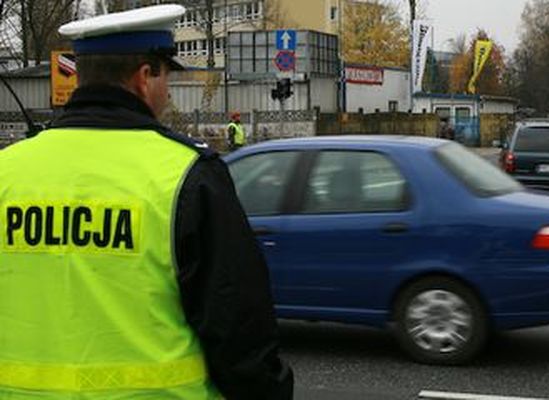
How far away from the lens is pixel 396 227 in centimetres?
648

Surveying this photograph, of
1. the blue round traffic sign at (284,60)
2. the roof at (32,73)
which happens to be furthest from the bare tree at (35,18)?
the blue round traffic sign at (284,60)

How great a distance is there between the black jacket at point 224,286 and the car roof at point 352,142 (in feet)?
15.7

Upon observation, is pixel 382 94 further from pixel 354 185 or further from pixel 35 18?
pixel 354 185

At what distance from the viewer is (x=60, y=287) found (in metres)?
2.05

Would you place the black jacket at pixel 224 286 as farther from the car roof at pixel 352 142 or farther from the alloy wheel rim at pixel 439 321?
the car roof at pixel 352 142

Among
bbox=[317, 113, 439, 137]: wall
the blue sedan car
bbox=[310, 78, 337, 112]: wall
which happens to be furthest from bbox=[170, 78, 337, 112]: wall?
the blue sedan car

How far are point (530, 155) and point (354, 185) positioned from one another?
1002cm

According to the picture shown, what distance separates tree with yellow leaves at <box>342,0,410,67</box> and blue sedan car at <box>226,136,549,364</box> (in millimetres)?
76914

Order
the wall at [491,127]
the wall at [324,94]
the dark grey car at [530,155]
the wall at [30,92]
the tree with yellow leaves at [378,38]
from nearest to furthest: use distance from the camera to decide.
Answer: the dark grey car at [530,155]
the wall at [30,92]
the wall at [324,94]
the wall at [491,127]
the tree with yellow leaves at [378,38]

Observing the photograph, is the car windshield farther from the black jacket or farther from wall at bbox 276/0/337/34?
wall at bbox 276/0/337/34

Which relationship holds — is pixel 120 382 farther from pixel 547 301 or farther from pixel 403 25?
pixel 403 25

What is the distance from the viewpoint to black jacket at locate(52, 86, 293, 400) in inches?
79.5

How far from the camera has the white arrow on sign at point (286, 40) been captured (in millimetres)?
39037

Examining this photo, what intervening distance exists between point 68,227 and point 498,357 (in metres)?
5.28
